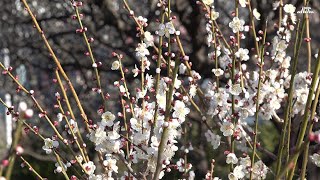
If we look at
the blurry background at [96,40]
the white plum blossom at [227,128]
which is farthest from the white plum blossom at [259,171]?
the blurry background at [96,40]

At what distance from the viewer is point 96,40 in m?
6.25

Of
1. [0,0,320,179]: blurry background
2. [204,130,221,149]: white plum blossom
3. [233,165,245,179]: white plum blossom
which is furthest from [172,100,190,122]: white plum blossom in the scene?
[0,0,320,179]: blurry background

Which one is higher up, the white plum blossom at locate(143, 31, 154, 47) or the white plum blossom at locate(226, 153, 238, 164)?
Result: the white plum blossom at locate(143, 31, 154, 47)

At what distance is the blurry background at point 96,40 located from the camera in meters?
5.79

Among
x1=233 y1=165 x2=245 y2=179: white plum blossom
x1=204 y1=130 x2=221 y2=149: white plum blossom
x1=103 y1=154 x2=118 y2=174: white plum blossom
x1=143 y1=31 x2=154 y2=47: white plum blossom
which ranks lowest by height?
x1=233 y1=165 x2=245 y2=179: white plum blossom

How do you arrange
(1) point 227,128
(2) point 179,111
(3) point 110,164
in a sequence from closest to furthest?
(2) point 179,111, (3) point 110,164, (1) point 227,128

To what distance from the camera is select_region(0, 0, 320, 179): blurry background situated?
579cm

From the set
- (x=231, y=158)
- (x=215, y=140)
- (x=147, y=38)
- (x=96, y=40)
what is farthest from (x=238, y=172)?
(x=96, y=40)

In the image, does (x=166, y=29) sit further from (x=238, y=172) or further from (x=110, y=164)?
(x=238, y=172)

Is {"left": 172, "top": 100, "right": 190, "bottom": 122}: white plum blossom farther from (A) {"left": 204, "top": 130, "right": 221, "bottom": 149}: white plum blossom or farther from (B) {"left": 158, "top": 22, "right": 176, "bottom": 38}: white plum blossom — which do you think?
(A) {"left": 204, "top": 130, "right": 221, "bottom": 149}: white plum blossom

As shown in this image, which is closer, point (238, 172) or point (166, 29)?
point (166, 29)

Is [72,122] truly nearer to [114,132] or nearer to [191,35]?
[114,132]

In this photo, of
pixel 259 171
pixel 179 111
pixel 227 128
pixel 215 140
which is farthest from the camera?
pixel 215 140

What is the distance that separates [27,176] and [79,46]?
3006 millimetres
